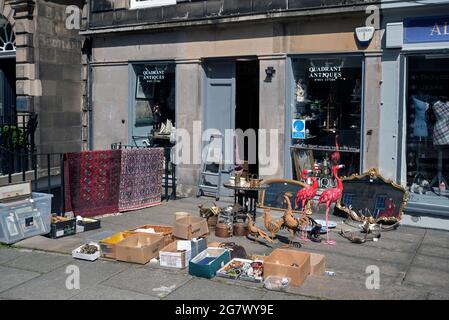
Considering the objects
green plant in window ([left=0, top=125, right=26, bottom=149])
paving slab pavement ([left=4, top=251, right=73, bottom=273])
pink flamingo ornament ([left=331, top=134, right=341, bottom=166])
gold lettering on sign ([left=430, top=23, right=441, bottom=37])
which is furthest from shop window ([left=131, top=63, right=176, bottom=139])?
gold lettering on sign ([left=430, top=23, right=441, bottom=37])

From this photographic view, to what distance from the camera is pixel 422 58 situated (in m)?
9.59

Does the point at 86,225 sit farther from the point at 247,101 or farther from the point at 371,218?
the point at 247,101

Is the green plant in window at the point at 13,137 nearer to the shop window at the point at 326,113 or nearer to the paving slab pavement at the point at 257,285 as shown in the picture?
the paving slab pavement at the point at 257,285

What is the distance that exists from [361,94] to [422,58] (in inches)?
47.5

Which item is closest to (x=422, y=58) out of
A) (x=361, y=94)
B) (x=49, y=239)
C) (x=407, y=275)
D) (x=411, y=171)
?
(x=361, y=94)

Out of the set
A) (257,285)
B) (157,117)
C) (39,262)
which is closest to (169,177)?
(157,117)

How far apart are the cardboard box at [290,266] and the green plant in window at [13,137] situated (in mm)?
8044

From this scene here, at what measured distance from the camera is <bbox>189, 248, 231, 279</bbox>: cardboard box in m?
6.62

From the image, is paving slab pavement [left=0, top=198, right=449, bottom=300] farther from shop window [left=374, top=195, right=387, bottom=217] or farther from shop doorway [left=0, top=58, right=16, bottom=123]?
shop doorway [left=0, top=58, right=16, bottom=123]

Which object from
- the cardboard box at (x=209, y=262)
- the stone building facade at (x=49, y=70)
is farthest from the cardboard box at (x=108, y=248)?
the stone building facade at (x=49, y=70)

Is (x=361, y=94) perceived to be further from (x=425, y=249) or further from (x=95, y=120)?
(x=95, y=120)

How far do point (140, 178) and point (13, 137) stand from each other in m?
4.14

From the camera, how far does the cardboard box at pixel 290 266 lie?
6.28m

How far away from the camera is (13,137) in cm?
1296
